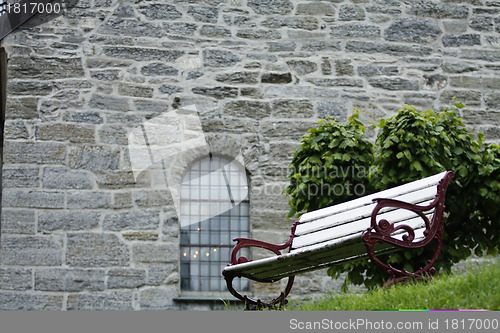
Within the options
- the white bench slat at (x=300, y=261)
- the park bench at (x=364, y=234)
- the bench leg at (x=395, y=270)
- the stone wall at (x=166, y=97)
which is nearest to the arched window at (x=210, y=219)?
the stone wall at (x=166, y=97)

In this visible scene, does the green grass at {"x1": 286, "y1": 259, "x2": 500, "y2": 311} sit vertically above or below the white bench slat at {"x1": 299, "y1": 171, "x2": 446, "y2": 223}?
below

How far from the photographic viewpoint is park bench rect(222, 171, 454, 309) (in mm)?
5133

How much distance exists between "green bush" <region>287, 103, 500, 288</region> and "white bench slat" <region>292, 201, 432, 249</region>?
0.87 meters

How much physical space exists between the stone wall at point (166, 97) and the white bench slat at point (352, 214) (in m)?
2.50

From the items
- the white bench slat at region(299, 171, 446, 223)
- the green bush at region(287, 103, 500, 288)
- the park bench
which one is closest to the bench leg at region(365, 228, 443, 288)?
the park bench

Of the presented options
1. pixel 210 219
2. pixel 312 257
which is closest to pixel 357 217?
pixel 312 257

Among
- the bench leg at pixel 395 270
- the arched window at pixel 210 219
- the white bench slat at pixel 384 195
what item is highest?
the white bench slat at pixel 384 195

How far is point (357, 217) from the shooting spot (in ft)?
18.9

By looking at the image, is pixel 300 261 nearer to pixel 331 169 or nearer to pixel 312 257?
pixel 312 257

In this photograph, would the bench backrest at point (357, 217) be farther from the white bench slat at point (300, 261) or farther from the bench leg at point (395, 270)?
the bench leg at point (395, 270)

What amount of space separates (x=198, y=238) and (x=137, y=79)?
6.08 feet

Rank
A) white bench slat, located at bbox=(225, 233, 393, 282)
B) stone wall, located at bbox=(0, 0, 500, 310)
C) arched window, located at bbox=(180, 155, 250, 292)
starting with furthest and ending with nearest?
arched window, located at bbox=(180, 155, 250, 292) → stone wall, located at bbox=(0, 0, 500, 310) → white bench slat, located at bbox=(225, 233, 393, 282)

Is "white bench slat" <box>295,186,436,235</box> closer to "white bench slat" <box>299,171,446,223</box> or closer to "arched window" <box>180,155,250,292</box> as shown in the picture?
"white bench slat" <box>299,171,446,223</box>

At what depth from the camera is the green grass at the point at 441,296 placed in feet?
14.4
